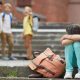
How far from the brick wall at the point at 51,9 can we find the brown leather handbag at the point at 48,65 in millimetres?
17668

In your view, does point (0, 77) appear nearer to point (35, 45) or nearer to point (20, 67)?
point (20, 67)

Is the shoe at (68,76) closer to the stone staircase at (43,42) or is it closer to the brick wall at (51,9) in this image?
the stone staircase at (43,42)

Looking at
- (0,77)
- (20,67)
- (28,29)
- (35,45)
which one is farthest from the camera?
(35,45)

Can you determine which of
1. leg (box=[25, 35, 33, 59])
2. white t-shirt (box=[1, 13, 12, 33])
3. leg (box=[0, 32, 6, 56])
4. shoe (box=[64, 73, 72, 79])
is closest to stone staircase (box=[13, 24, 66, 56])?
leg (box=[25, 35, 33, 59])

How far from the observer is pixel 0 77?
8.31m

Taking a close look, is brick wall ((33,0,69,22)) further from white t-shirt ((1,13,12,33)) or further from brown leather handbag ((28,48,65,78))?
brown leather handbag ((28,48,65,78))

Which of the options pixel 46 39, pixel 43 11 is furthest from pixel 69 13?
pixel 46 39

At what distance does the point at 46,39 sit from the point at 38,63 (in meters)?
6.89

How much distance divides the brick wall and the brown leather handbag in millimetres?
17668

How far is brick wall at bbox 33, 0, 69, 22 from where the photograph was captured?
2633 cm

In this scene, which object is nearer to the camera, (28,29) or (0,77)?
(0,77)

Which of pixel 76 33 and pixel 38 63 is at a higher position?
pixel 76 33

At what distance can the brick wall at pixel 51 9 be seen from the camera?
2633 centimetres

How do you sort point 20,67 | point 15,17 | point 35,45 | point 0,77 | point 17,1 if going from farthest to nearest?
point 17,1
point 15,17
point 35,45
point 20,67
point 0,77
